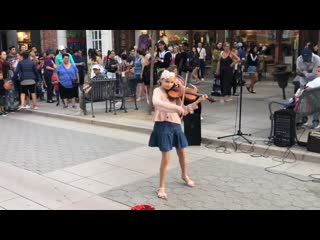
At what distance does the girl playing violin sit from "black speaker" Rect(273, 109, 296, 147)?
8.84 feet

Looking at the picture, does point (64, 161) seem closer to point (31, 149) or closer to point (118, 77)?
point (31, 149)

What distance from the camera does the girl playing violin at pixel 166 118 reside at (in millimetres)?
5620

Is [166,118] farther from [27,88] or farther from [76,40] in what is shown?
[76,40]

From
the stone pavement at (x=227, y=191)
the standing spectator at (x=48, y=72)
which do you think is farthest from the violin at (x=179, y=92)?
the standing spectator at (x=48, y=72)

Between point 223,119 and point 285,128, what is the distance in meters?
2.77

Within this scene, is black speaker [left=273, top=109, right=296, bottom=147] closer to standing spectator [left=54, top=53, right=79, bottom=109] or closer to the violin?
the violin

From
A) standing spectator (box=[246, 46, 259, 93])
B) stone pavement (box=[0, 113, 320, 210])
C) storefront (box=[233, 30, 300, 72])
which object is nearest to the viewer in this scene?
stone pavement (box=[0, 113, 320, 210])

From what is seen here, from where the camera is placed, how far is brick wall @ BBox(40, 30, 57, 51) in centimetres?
2338

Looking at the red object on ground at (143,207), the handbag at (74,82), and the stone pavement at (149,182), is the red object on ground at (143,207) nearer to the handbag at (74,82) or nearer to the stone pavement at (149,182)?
the stone pavement at (149,182)

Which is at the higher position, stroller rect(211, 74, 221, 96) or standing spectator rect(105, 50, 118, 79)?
standing spectator rect(105, 50, 118, 79)

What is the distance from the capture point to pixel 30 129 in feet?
35.1

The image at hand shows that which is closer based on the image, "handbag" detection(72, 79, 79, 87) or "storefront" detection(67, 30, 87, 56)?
"handbag" detection(72, 79, 79, 87)

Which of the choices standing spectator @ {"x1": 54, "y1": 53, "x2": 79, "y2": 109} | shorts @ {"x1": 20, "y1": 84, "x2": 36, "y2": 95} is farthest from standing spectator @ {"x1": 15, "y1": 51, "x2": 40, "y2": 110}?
standing spectator @ {"x1": 54, "y1": 53, "x2": 79, "y2": 109}

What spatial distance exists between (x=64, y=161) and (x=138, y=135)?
2.28 meters
